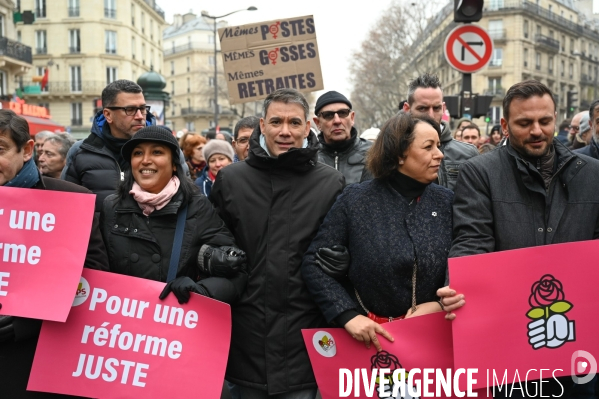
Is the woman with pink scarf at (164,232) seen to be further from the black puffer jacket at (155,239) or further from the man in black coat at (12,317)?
the man in black coat at (12,317)

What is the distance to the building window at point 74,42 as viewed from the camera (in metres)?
49.9

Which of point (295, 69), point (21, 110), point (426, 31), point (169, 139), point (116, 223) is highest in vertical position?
point (426, 31)

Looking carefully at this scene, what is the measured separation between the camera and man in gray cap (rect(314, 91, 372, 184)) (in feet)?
16.2

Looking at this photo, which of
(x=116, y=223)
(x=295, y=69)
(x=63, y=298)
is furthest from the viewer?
(x=295, y=69)

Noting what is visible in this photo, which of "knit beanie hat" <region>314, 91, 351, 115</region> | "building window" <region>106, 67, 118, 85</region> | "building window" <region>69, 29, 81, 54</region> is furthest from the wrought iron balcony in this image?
"knit beanie hat" <region>314, 91, 351, 115</region>

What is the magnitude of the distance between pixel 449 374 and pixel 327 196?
111 centimetres

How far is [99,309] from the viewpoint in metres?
3.27

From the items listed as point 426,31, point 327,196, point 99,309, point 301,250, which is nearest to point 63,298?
point 99,309

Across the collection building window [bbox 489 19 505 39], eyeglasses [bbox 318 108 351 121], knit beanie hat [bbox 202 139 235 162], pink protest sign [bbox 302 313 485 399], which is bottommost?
pink protest sign [bbox 302 313 485 399]

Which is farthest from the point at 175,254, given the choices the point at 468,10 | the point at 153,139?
the point at 468,10

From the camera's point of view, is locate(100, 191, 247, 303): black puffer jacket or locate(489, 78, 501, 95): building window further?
locate(489, 78, 501, 95): building window

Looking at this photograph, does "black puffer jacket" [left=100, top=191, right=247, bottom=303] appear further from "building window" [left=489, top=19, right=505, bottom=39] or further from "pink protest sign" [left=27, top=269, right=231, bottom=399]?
"building window" [left=489, top=19, right=505, bottom=39]

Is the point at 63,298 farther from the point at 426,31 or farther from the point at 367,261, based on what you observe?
the point at 426,31

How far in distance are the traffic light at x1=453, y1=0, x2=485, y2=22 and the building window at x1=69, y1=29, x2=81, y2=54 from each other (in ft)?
157
